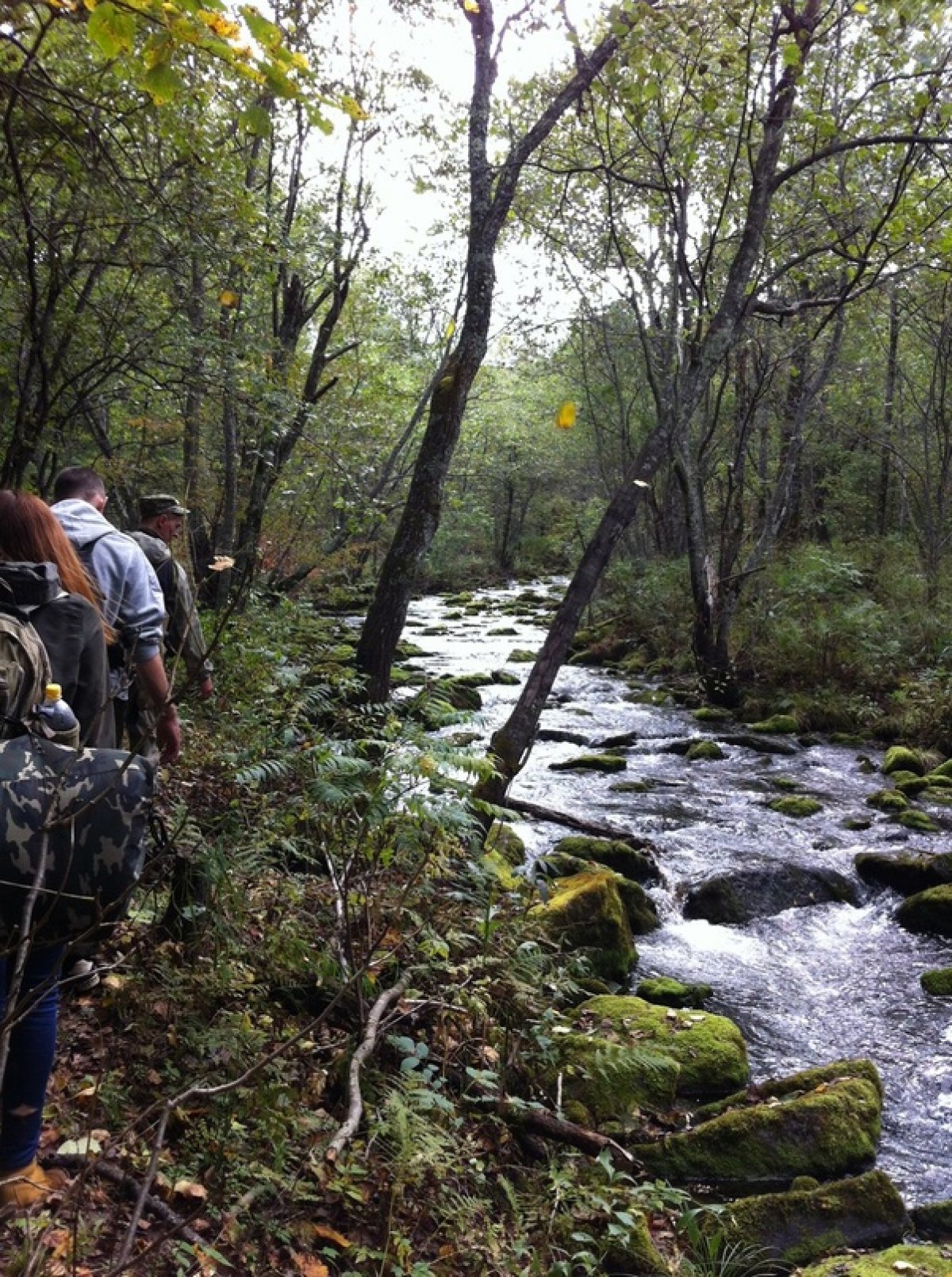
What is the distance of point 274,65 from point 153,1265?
3810 millimetres

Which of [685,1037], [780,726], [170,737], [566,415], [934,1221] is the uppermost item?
[566,415]

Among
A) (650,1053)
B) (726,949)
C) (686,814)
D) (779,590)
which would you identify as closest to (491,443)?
(779,590)

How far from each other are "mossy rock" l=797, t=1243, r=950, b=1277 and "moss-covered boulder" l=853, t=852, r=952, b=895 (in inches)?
164

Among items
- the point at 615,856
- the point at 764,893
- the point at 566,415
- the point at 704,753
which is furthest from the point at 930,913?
the point at 566,415

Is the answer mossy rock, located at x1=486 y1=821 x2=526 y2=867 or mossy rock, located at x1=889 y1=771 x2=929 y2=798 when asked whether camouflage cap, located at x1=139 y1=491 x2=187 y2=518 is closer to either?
mossy rock, located at x1=486 y1=821 x2=526 y2=867

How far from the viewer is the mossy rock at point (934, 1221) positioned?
3941mm

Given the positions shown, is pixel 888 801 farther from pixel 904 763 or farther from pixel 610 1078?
pixel 610 1078

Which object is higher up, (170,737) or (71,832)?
(71,832)

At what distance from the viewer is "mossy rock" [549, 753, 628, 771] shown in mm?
11051

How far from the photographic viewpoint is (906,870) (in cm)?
761

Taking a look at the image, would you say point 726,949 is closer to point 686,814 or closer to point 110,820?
point 686,814

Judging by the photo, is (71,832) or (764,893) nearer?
(71,832)

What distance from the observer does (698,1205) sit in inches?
154

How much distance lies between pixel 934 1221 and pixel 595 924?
2.50 metres
